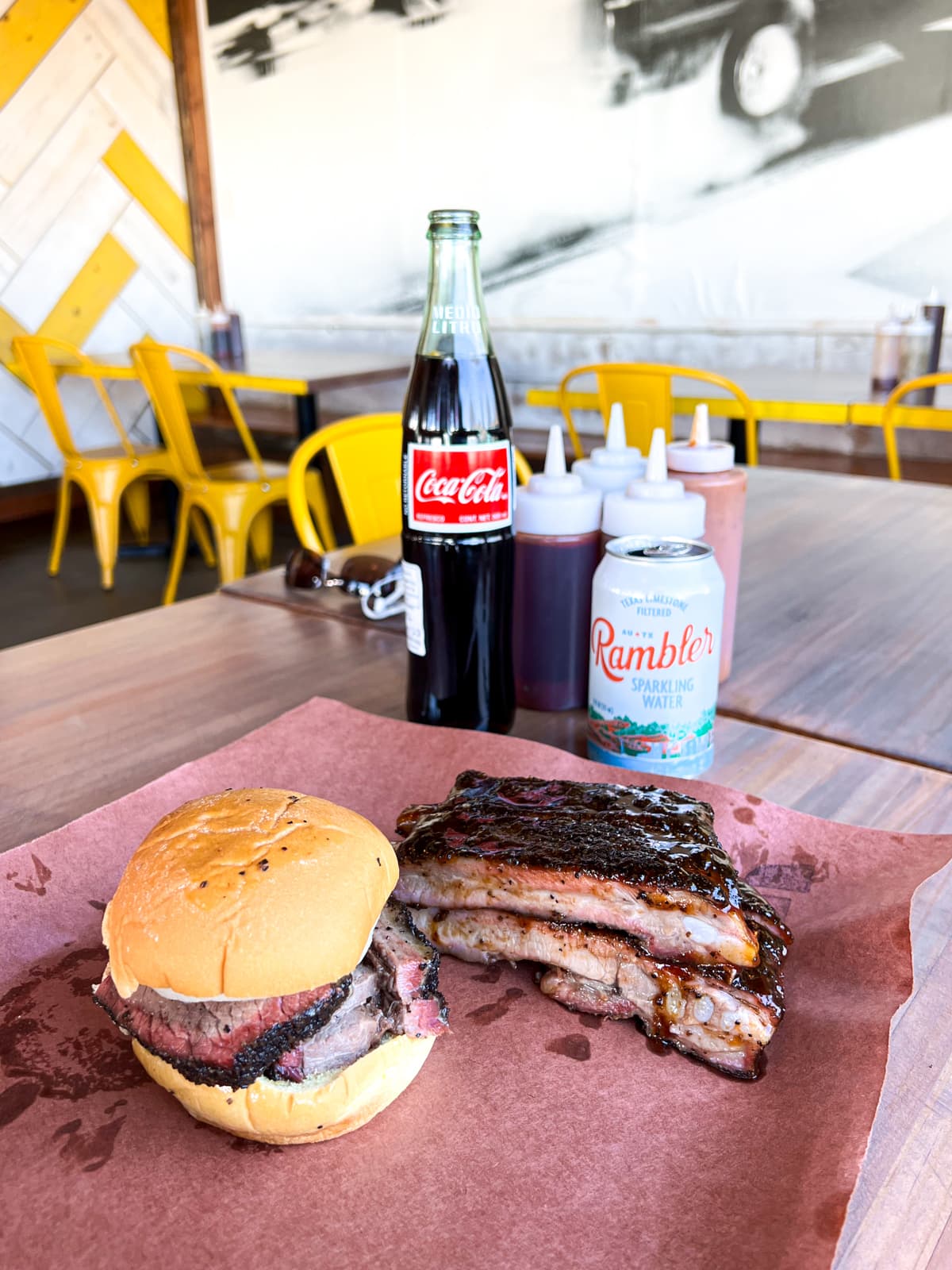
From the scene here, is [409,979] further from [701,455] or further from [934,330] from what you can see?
[934,330]

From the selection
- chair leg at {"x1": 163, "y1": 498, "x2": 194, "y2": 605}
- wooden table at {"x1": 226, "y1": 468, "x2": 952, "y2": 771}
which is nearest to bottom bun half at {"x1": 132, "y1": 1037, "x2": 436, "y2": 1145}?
wooden table at {"x1": 226, "y1": 468, "x2": 952, "y2": 771}

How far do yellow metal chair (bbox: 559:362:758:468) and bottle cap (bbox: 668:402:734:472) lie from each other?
7.47 ft

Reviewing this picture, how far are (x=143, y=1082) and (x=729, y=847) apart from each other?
1.62 feet

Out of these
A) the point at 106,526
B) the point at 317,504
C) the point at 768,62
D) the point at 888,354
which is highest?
the point at 768,62

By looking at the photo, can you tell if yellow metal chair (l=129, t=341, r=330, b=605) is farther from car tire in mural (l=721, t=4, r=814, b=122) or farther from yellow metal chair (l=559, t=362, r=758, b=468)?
car tire in mural (l=721, t=4, r=814, b=122)

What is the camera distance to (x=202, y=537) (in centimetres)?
507

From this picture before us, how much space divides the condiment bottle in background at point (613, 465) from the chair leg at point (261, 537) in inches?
147

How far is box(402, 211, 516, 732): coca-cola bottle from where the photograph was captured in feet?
2.97

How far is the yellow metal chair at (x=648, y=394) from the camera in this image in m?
3.30

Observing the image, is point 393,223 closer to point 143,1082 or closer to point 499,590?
point 499,590

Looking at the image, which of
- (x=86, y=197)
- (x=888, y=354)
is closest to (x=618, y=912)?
(x=888, y=354)

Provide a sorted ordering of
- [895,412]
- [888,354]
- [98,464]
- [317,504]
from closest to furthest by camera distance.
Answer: [895,412] → [888,354] → [317,504] → [98,464]

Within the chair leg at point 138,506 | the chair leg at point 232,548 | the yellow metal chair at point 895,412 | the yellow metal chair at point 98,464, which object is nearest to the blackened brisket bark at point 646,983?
the yellow metal chair at point 895,412

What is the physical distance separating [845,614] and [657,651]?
0.65m
